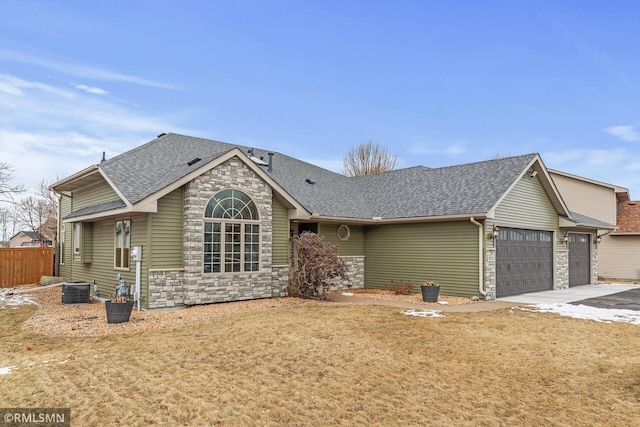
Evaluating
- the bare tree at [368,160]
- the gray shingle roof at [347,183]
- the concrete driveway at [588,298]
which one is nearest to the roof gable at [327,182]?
the gray shingle roof at [347,183]

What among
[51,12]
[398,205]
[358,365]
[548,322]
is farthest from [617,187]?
[51,12]

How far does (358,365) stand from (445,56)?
15.5 meters

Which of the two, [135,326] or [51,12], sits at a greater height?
[51,12]

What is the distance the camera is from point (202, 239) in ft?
38.0

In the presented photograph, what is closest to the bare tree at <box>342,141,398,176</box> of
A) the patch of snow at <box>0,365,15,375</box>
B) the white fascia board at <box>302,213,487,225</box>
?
the white fascia board at <box>302,213,487,225</box>

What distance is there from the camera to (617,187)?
2519 centimetres

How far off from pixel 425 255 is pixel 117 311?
10028 mm

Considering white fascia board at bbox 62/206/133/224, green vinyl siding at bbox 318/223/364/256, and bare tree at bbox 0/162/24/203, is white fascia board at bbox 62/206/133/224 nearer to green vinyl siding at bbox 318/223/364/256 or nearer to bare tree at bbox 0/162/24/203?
green vinyl siding at bbox 318/223/364/256

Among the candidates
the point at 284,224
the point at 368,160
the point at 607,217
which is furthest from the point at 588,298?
the point at 368,160

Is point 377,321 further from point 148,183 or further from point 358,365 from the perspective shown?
point 148,183

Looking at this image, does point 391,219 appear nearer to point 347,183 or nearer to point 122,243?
point 347,183

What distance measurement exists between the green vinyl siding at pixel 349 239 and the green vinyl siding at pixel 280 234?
234 centimetres

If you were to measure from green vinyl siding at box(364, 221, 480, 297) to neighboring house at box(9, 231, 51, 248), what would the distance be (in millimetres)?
36969

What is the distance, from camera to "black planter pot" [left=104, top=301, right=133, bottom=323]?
9.30 m
